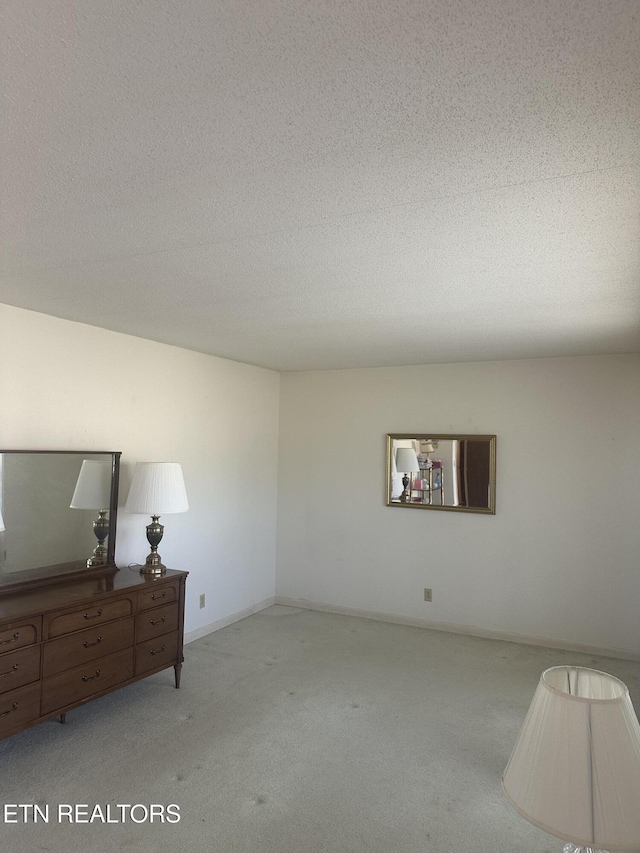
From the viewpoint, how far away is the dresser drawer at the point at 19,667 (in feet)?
9.14

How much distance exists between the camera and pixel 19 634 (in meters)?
2.87

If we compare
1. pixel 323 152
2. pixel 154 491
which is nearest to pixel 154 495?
pixel 154 491

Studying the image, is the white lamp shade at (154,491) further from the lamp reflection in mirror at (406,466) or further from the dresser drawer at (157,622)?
the lamp reflection in mirror at (406,466)

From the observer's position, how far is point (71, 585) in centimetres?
351

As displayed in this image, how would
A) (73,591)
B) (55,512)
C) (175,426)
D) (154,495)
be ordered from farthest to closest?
1. (175,426)
2. (154,495)
3. (55,512)
4. (73,591)

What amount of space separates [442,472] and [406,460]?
1.17ft

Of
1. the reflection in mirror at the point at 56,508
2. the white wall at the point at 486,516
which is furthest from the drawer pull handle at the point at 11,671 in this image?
the white wall at the point at 486,516

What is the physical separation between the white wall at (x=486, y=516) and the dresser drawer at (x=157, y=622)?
7.18 feet

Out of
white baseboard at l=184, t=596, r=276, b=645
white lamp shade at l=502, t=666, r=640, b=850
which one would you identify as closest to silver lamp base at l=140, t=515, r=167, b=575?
white baseboard at l=184, t=596, r=276, b=645

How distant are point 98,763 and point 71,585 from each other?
3.35 ft

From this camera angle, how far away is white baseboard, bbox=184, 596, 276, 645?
189 inches

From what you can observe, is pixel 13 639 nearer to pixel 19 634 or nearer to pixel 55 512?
pixel 19 634

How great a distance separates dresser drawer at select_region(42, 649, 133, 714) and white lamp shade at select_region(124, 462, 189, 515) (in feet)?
2.91

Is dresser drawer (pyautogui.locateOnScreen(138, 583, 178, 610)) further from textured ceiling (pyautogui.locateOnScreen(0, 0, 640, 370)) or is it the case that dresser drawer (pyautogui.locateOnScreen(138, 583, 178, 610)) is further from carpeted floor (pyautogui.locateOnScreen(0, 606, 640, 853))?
textured ceiling (pyautogui.locateOnScreen(0, 0, 640, 370))
